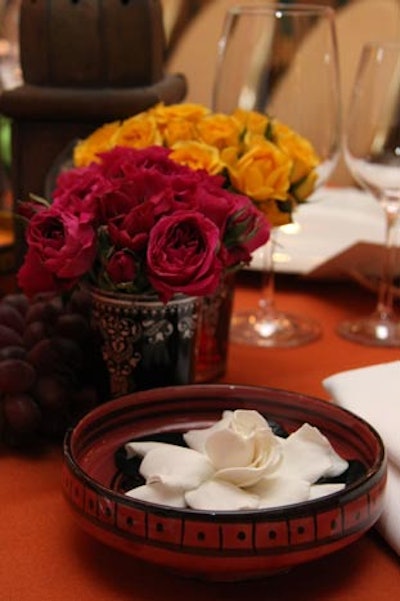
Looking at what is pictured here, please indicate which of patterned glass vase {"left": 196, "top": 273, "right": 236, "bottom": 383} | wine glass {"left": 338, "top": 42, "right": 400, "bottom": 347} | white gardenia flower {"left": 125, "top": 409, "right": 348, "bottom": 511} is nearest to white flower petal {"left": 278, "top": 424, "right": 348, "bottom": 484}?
white gardenia flower {"left": 125, "top": 409, "right": 348, "bottom": 511}

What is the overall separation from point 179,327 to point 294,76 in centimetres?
28

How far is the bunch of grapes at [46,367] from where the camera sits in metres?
0.62

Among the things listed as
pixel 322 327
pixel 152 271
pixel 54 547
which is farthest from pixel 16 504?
pixel 322 327

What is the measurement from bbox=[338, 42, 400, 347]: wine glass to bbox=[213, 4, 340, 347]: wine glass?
21 millimetres

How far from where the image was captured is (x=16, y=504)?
0.56m

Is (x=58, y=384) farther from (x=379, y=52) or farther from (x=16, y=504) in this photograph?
(x=379, y=52)

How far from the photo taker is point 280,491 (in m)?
0.49

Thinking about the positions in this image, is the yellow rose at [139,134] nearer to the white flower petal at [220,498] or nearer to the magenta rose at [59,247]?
the magenta rose at [59,247]

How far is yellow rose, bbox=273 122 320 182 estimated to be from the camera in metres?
0.75

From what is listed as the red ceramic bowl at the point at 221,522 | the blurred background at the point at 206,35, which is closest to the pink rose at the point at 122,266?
the red ceramic bowl at the point at 221,522

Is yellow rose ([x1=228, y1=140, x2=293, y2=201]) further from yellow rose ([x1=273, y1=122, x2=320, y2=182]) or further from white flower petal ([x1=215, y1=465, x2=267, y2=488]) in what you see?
white flower petal ([x1=215, y1=465, x2=267, y2=488])

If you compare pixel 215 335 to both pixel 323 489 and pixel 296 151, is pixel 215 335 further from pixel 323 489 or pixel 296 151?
pixel 323 489

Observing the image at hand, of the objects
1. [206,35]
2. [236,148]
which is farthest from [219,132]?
[206,35]

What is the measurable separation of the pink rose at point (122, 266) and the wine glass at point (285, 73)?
0.24 metres
